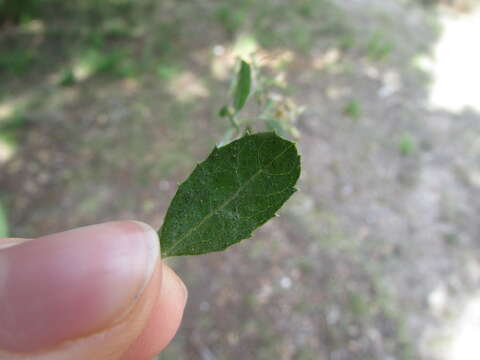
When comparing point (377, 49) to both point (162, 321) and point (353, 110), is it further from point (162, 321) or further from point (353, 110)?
point (162, 321)

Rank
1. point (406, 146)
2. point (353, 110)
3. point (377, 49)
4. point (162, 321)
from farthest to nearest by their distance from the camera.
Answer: point (377, 49) < point (353, 110) < point (406, 146) < point (162, 321)

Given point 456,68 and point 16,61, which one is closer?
point 16,61

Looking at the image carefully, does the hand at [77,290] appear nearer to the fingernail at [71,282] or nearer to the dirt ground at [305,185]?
the fingernail at [71,282]

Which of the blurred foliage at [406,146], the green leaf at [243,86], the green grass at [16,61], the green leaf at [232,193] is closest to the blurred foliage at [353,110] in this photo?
the blurred foliage at [406,146]

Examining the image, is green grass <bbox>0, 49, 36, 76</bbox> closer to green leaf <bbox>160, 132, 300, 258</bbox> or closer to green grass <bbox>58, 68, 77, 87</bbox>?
green grass <bbox>58, 68, 77, 87</bbox>

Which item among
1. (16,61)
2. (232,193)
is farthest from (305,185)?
(16,61)
